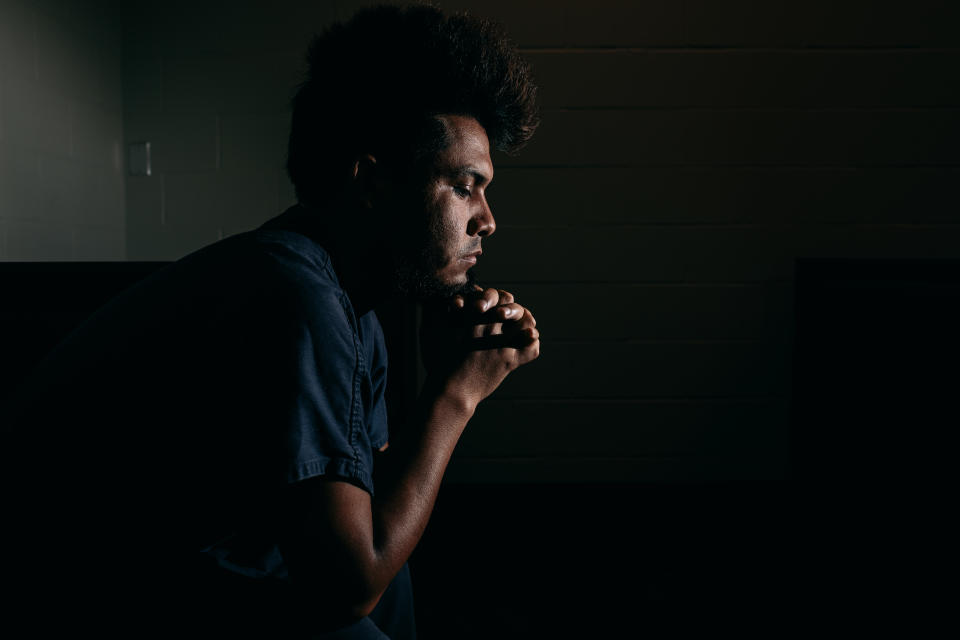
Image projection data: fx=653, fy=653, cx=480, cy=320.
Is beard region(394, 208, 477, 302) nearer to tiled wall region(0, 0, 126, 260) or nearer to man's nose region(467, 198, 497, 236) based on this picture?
man's nose region(467, 198, 497, 236)

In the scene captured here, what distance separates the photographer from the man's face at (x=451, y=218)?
3.11ft

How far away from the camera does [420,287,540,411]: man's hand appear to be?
0.90 m

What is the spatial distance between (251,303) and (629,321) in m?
1.93

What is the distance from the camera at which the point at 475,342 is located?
0.95 metres

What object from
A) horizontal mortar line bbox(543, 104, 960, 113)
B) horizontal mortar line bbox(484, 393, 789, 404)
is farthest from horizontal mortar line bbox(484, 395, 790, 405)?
horizontal mortar line bbox(543, 104, 960, 113)

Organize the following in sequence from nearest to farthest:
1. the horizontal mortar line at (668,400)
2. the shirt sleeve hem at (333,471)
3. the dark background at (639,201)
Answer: the shirt sleeve hem at (333,471)
the dark background at (639,201)
the horizontal mortar line at (668,400)

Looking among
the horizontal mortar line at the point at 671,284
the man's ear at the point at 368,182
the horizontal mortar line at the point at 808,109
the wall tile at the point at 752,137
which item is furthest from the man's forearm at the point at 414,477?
the horizontal mortar line at the point at 808,109

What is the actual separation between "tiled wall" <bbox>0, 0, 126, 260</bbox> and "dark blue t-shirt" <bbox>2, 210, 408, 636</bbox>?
56.0 inches

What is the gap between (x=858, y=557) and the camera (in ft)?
5.10

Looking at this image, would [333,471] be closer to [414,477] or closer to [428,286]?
[414,477]

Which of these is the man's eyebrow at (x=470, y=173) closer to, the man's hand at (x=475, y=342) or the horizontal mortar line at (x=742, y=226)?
the man's hand at (x=475, y=342)

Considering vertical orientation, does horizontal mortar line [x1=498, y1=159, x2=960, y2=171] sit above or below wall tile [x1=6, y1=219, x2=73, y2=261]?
above

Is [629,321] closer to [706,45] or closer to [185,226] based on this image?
[706,45]

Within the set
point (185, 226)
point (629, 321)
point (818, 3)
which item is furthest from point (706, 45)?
point (185, 226)
